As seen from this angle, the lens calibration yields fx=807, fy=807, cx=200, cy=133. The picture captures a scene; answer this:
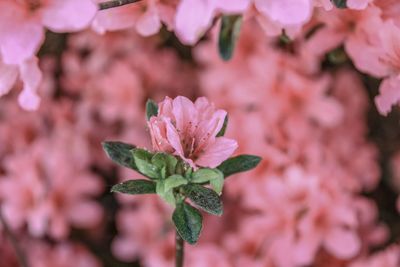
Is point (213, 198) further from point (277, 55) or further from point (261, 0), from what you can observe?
point (277, 55)

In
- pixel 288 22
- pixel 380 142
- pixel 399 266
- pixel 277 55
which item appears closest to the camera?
pixel 288 22

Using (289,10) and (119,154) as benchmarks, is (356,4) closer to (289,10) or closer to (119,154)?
(289,10)

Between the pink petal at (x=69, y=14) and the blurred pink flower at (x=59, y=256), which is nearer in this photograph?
the pink petal at (x=69, y=14)

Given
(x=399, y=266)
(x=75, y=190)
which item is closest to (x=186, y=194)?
(x=399, y=266)

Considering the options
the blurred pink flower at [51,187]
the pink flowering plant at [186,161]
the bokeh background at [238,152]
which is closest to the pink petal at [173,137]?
the pink flowering plant at [186,161]

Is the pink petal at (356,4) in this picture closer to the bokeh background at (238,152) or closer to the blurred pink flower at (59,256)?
the bokeh background at (238,152)

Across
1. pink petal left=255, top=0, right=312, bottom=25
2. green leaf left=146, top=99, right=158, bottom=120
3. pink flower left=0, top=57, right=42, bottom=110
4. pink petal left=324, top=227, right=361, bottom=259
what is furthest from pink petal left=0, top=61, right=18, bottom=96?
pink petal left=324, top=227, right=361, bottom=259
